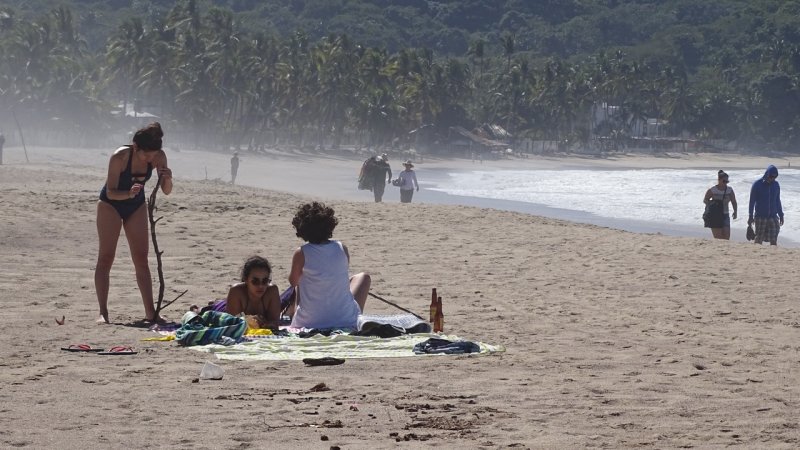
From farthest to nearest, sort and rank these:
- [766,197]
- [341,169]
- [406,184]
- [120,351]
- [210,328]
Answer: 1. [341,169]
2. [406,184]
3. [766,197]
4. [210,328]
5. [120,351]

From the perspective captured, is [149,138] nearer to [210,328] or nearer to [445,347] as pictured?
[210,328]

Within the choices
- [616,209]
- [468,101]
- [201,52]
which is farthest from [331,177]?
[468,101]

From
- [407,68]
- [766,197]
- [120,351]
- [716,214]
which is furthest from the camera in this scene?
[407,68]

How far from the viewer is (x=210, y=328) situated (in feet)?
23.0

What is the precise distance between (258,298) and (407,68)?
3600 inches

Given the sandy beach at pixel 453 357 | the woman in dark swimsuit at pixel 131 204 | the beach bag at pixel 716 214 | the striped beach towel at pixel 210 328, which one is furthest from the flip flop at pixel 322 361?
the beach bag at pixel 716 214

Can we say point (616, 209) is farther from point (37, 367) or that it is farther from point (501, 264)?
point (37, 367)

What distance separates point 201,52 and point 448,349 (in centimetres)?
7048

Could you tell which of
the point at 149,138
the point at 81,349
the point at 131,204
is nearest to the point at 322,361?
the point at 81,349

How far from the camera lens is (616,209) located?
34344 millimetres

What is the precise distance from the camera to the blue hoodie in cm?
1437

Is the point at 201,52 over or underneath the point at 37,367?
over

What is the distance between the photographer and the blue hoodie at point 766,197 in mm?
14367

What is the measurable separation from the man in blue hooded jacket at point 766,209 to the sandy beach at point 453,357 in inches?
38.1
